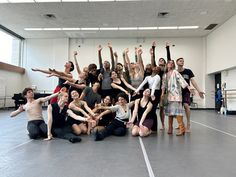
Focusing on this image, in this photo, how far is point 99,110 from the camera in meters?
4.65

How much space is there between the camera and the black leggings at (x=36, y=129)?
156 inches

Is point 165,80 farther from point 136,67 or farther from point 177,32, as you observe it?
point 177,32

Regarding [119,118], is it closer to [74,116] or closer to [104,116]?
[104,116]

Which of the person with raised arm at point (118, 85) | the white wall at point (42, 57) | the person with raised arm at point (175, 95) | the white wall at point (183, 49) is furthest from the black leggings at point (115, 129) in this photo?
the white wall at point (42, 57)

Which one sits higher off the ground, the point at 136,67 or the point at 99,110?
the point at 136,67

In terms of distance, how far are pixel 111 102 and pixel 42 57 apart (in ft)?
36.6

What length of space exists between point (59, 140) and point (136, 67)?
7.87 ft

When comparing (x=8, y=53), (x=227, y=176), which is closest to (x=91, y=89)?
(x=227, y=176)

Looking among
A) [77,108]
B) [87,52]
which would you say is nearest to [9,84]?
[87,52]

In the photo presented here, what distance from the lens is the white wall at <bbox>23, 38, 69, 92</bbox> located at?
14.4 meters

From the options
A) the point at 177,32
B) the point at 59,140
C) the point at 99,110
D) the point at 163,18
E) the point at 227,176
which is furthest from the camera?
Answer: the point at 177,32

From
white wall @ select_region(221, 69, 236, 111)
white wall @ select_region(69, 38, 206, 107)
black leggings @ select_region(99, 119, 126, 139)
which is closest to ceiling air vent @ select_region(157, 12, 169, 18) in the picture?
white wall @ select_region(69, 38, 206, 107)

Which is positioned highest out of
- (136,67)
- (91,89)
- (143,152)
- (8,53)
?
(8,53)

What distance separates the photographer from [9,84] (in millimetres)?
13078
